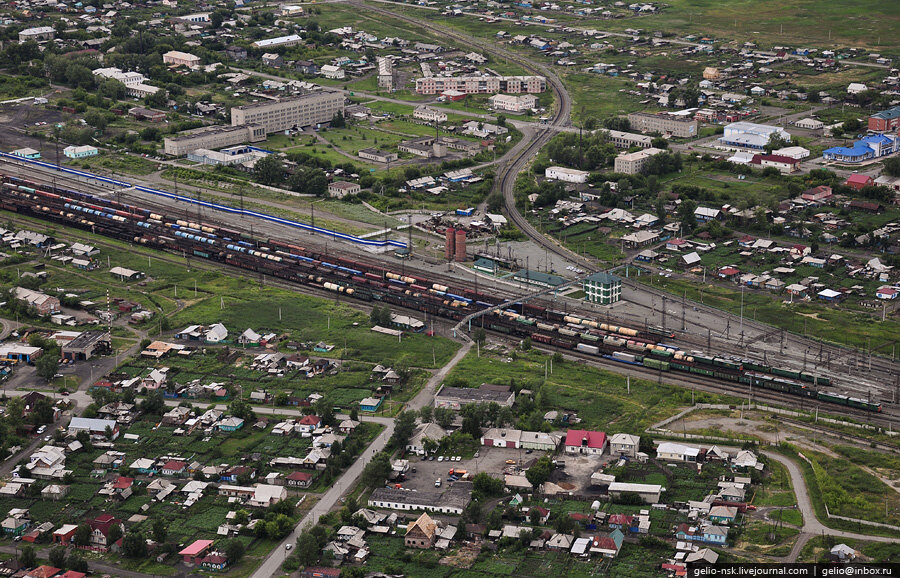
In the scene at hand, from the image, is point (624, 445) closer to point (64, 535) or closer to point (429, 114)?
point (64, 535)

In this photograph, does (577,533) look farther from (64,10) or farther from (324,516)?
(64,10)

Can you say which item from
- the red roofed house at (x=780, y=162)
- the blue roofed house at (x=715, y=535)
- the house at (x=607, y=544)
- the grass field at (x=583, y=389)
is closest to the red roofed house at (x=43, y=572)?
the house at (x=607, y=544)

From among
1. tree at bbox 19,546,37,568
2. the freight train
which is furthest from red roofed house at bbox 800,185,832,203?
tree at bbox 19,546,37,568

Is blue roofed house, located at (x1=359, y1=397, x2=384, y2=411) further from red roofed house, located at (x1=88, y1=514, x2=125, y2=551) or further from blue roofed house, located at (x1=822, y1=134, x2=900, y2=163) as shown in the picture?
blue roofed house, located at (x1=822, y1=134, x2=900, y2=163)

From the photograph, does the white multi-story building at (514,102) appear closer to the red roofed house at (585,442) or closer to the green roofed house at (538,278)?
the green roofed house at (538,278)

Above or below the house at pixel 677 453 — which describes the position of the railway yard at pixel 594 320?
below

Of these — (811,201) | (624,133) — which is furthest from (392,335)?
(624,133)

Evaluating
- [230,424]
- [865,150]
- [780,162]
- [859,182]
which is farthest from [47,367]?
[865,150]

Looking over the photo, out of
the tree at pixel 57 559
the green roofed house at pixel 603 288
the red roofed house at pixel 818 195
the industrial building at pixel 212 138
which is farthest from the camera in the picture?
the industrial building at pixel 212 138
